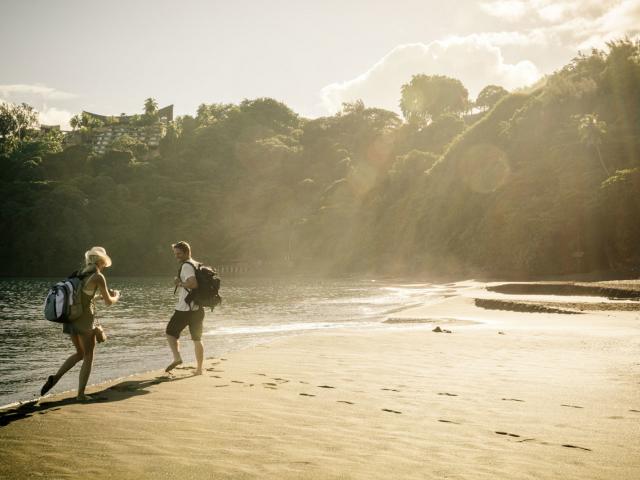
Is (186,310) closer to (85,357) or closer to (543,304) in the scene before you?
(85,357)

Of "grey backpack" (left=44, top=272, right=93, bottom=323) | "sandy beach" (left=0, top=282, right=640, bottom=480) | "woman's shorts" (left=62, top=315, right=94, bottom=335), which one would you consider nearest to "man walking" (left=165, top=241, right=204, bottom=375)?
"sandy beach" (left=0, top=282, right=640, bottom=480)

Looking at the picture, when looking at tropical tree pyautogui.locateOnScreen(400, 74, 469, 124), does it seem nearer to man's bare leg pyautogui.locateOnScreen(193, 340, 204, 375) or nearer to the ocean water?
the ocean water

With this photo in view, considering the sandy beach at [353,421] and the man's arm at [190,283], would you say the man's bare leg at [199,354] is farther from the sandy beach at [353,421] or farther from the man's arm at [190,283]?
the man's arm at [190,283]

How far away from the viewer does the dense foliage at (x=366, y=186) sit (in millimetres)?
53688

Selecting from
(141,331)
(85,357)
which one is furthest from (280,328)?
(85,357)

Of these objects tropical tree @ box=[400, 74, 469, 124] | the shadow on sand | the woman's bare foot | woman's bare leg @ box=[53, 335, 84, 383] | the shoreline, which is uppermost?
tropical tree @ box=[400, 74, 469, 124]

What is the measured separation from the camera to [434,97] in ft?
396

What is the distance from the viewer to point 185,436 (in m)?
5.21

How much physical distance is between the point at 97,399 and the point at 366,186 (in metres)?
92.1

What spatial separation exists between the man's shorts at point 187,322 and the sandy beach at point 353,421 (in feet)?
2.37

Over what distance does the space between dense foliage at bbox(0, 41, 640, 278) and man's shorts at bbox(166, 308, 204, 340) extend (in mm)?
44154

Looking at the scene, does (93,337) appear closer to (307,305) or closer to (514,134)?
(307,305)

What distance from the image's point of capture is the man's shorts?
29.5 feet

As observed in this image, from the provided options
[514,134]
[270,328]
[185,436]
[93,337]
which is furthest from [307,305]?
[514,134]
